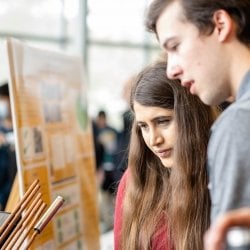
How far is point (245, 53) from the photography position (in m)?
0.95

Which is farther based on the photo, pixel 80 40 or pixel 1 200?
pixel 80 40

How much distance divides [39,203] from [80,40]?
3.53 m

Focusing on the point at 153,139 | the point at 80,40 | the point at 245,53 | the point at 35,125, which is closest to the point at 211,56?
the point at 245,53

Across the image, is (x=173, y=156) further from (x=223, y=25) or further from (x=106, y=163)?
(x=106, y=163)

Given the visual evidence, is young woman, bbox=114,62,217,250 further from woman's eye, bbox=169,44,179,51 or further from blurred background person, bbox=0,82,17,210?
blurred background person, bbox=0,82,17,210

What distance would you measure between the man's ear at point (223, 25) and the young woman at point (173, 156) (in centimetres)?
61

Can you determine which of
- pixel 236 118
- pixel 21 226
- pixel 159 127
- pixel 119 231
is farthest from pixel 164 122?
pixel 236 118

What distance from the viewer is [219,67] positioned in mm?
956

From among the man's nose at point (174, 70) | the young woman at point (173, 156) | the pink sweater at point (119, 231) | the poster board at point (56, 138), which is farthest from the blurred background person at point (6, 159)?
the man's nose at point (174, 70)

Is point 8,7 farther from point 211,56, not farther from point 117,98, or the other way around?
point 211,56

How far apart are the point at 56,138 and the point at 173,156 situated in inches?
32.3

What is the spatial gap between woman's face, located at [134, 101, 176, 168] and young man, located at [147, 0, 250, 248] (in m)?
0.50

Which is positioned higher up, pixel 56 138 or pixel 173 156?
pixel 173 156

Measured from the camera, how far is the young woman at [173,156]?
1538 mm
